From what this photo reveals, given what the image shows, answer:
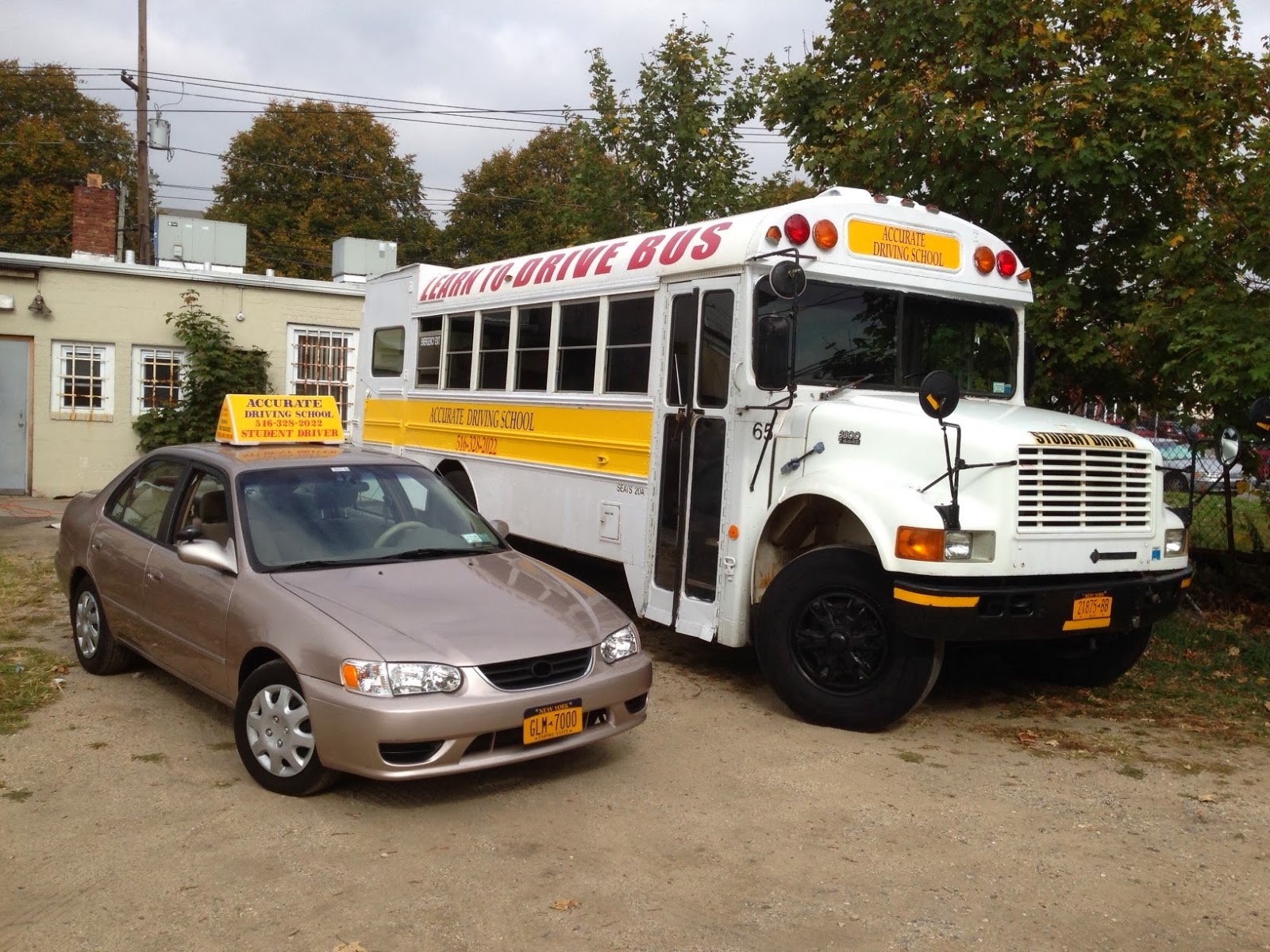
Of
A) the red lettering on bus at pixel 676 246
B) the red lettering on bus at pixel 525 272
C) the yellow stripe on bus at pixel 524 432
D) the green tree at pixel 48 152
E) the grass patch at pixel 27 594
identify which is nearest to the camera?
the red lettering on bus at pixel 676 246

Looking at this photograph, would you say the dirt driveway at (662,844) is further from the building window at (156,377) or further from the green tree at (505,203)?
the green tree at (505,203)

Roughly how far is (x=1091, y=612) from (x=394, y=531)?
3.64 metres

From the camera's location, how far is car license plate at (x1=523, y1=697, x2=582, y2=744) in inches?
Answer: 186

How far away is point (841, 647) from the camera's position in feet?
19.6

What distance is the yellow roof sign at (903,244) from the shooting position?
6703 millimetres

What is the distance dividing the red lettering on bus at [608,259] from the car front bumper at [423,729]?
12.6 ft

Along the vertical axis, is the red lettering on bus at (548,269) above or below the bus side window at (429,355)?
above

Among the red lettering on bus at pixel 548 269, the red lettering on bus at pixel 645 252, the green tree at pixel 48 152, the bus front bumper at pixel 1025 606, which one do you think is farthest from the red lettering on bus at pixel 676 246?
the green tree at pixel 48 152

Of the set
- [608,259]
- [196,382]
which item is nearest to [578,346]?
[608,259]

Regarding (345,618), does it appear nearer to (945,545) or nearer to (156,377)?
(945,545)

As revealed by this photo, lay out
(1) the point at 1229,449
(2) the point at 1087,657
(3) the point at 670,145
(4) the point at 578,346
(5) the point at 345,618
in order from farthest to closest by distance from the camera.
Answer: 1. (3) the point at 670,145
2. (4) the point at 578,346
3. (2) the point at 1087,657
4. (1) the point at 1229,449
5. (5) the point at 345,618

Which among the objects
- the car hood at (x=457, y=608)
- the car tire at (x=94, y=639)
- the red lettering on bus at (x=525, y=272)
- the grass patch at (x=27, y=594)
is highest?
the red lettering on bus at (x=525, y=272)

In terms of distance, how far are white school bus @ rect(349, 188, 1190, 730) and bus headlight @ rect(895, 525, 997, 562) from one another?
0.01 m

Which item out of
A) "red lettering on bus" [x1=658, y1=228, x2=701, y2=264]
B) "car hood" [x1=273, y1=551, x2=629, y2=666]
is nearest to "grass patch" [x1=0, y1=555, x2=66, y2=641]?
"car hood" [x1=273, y1=551, x2=629, y2=666]
